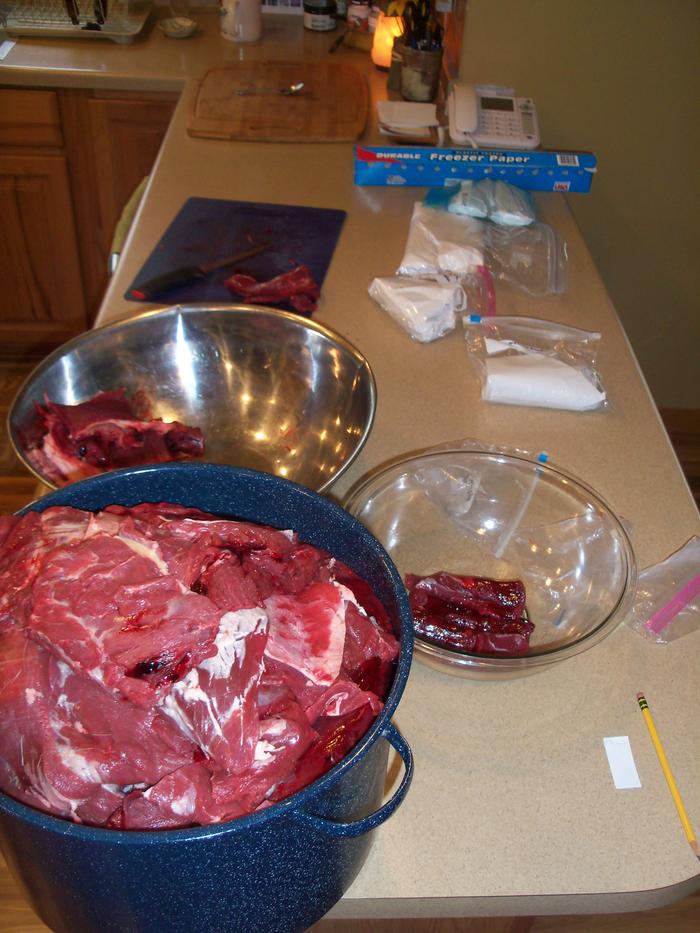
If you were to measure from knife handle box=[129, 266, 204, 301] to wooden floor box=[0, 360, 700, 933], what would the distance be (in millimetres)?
998

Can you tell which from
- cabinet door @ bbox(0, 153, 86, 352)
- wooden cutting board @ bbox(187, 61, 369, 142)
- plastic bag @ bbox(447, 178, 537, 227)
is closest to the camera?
plastic bag @ bbox(447, 178, 537, 227)

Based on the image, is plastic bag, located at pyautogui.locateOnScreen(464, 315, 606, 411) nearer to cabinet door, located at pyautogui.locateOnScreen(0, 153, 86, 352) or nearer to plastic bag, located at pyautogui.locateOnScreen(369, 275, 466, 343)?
plastic bag, located at pyautogui.locateOnScreen(369, 275, 466, 343)

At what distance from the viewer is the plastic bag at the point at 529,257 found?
5.02 feet

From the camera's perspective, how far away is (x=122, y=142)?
90.7 inches

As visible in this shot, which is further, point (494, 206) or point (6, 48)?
point (6, 48)

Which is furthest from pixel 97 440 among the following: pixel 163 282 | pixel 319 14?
pixel 319 14

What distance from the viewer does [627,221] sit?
7.29 ft

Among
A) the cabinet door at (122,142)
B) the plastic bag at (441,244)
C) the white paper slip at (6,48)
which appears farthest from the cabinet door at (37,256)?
the plastic bag at (441,244)

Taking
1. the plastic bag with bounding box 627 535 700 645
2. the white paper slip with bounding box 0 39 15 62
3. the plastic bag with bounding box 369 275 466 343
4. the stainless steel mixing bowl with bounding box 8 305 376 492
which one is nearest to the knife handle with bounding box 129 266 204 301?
the stainless steel mixing bowl with bounding box 8 305 376 492

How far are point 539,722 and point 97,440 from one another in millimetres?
636

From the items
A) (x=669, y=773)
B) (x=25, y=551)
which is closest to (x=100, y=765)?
→ (x=25, y=551)

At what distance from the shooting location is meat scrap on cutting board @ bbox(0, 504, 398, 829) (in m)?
0.62

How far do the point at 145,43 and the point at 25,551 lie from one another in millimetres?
2101

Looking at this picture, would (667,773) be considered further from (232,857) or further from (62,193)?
(62,193)
